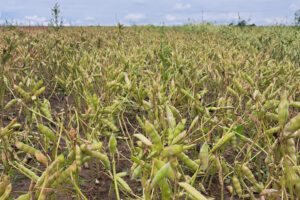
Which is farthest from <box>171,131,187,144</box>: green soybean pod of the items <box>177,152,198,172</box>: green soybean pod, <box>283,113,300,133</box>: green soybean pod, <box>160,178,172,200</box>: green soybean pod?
<box>283,113,300,133</box>: green soybean pod

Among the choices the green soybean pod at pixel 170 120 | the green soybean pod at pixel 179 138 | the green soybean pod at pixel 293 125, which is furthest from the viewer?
the green soybean pod at pixel 170 120

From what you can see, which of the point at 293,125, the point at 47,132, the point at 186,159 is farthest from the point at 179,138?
the point at 47,132

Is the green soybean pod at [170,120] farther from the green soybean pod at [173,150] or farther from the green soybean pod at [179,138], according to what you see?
the green soybean pod at [173,150]

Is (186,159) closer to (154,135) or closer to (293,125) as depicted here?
(154,135)

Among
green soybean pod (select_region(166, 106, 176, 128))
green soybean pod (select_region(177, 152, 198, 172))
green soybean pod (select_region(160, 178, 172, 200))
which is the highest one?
green soybean pod (select_region(166, 106, 176, 128))

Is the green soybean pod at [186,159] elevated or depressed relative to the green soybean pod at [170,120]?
depressed

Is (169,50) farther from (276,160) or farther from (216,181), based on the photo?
(276,160)

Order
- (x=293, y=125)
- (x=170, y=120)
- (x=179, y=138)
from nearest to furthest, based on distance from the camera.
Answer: (x=293, y=125) < (x=179, y=138) < (x=170, y=120)

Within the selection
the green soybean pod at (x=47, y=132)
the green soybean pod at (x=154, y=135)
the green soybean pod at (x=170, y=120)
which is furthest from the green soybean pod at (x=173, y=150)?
the green soybean pod at (x=47, y=132)

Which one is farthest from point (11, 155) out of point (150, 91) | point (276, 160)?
point (276, 160)

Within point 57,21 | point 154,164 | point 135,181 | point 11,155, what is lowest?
point 135,181

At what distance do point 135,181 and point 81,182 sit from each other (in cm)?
35

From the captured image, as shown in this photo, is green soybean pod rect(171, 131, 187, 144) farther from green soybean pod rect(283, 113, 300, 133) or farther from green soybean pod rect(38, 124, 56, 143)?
green soybean pod rect(38, 124, 56, 143)

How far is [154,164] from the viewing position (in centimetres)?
91
